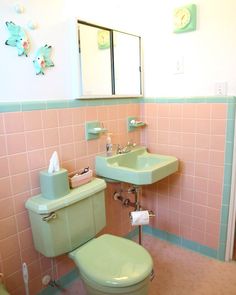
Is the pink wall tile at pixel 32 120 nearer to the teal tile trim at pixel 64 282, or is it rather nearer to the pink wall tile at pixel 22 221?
the pink wall tile at pixel 22 221

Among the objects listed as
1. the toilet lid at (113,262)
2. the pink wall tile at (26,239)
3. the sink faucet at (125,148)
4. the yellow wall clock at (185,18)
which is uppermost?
the yellow wall clock at (185,18)

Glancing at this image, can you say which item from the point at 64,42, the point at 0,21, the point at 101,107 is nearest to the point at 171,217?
the point at 101,107

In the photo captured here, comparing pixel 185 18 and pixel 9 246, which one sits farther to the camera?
pixel 185 18

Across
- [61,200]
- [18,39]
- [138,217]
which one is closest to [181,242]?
[138,217]

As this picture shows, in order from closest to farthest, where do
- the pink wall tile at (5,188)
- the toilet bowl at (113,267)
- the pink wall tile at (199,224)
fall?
the toilet bowl at (113,267) → the pink wall tile at (5,188) → the pink wall tile at (199,224)

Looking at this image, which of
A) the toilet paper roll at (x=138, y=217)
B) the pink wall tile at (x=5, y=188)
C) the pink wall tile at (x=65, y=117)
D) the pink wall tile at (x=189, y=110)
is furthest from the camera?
the pink wall tile at (x=189, y=110)

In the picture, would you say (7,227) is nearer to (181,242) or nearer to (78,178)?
(78,178)

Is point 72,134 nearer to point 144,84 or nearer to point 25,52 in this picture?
point 25,52

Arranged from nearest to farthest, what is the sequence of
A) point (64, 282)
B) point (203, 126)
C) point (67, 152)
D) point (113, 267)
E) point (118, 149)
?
1. point (113, 267)
2. point (67, 152)
3. point (64, 282)
4. point (203, 126)
5. point (118, 149)

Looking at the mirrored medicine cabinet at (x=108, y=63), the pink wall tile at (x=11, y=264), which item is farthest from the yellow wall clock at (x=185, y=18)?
the pink wall tile at (x=11, y=264)

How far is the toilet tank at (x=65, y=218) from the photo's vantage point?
4.38 feet

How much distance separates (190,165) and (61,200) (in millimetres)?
1076

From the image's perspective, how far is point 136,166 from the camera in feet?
6.65

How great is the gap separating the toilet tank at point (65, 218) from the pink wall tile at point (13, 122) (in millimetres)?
400
